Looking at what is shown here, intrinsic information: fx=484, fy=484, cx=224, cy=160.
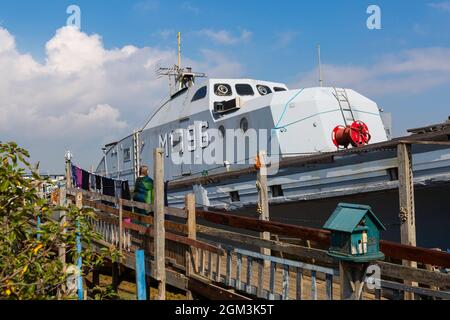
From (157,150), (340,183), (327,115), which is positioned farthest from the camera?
(327,115)

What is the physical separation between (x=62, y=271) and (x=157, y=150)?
3.13 meters

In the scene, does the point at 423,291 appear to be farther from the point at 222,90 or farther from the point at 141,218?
the point at 222,90

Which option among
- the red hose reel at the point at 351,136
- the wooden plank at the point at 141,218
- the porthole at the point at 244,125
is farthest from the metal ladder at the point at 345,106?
the wooden plank at the point at 141,218

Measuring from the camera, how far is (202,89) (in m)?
13.7

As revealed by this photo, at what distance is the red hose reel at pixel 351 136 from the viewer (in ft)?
33.3

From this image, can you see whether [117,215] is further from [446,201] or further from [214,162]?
[446,201]

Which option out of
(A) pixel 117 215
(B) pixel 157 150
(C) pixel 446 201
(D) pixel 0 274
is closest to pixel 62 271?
(D) pixel 0 274

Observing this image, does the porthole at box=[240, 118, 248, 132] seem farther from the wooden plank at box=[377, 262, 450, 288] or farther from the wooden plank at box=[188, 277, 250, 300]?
the wooden plank at box=[377, 262, 450, 288]

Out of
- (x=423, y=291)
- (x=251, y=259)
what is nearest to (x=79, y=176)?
(x=251, y=259)

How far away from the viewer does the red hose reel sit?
10.2m

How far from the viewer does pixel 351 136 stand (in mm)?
10133

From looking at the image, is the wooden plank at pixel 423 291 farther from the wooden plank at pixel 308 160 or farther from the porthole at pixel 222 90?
the porthole at pixel 222 90

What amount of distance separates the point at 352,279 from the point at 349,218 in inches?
18.8

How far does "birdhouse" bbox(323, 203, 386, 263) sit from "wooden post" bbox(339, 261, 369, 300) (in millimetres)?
91
